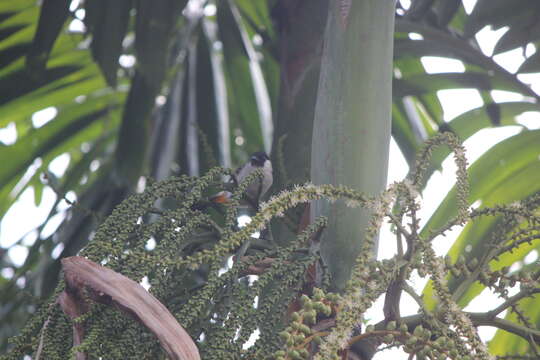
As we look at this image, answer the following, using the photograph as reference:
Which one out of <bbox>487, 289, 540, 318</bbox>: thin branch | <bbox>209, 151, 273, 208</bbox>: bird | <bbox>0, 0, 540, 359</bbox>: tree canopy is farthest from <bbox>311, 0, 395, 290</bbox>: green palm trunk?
<bbox>209, 151, 273, 208</bbox>: bird

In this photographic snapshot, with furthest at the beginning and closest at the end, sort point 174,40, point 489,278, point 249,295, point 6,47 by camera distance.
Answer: point 174,40, point 6,47, point 489,278, point 249,295

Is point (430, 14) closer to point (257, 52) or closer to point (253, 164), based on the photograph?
point (253, 164)

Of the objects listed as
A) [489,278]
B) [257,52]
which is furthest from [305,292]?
[257,52]

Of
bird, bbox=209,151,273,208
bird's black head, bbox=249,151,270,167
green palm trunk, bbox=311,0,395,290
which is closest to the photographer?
green palm trunk, bbox=311,0,395,290

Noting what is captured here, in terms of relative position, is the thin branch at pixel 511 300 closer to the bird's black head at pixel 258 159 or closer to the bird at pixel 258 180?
the bird at pixel 258 180

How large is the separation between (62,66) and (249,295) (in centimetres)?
217

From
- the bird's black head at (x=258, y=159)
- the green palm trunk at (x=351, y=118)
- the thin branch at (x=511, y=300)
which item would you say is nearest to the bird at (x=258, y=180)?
the bird's black head at (x=258, y=159)

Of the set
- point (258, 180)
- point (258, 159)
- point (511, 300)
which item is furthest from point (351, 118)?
point (258, 159)

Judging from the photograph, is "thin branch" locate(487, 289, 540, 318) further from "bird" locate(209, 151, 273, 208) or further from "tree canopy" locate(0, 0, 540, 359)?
"bird" locate(209, 151, 273, 208)

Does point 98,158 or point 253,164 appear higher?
point 98,158

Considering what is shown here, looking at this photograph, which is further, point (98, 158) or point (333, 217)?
point (98, 158)

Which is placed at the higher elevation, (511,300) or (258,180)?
(258,180)

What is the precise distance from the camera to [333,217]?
117 centimetres

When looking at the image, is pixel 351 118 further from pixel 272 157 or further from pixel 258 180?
pixel 258 180
